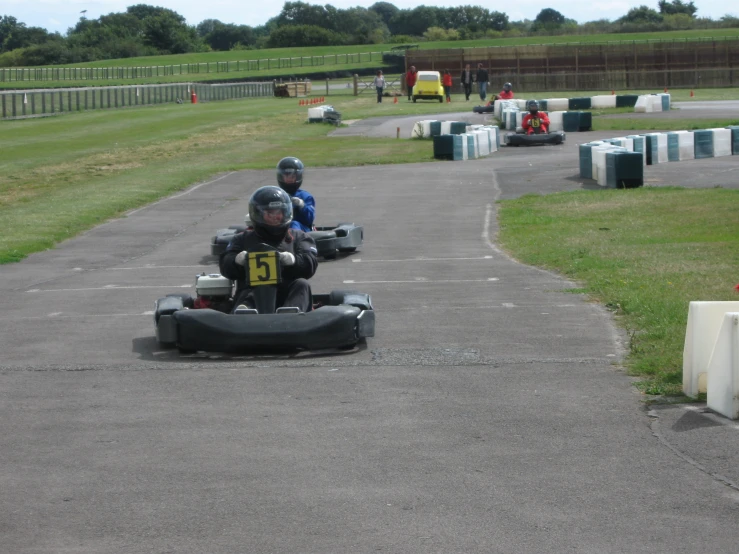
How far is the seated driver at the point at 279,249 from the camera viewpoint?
8.64 m

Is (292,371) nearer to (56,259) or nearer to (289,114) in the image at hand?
(56,259)

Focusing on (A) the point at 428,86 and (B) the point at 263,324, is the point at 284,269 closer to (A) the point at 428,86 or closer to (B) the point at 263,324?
(B) the point at 263,324

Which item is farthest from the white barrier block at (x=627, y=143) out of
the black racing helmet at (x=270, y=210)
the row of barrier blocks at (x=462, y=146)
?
the black racing helmet at (x=270, y=210)

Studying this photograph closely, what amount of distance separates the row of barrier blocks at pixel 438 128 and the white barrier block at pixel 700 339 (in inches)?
949

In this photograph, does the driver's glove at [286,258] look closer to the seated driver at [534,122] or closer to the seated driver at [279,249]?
the seated driver at [279,249]

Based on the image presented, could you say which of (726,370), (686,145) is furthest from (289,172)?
(686,145)

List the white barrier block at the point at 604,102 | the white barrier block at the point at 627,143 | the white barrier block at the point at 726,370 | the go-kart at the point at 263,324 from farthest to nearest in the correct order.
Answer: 1. the white barrier block at the point at 604,102
2. the white barrier block at the point at 627,143
3. the go-kart at the point at 263,324
4. the white barrier block at the point at 726,370

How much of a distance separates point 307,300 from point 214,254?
479 cm

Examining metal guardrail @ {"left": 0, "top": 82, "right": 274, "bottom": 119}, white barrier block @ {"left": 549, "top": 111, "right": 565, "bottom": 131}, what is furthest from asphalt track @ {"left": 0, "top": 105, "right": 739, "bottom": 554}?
metal guardrail @ {"left": 0, "top": 82, "right": 274, "bottom": 119}

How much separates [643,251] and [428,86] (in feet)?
147

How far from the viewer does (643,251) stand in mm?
12719

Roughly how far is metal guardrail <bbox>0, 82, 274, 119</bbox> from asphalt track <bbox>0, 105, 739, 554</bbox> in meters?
39.5

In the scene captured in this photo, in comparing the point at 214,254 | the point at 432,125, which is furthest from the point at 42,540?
the point at 432,125

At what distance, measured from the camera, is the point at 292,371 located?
25.1 ft
